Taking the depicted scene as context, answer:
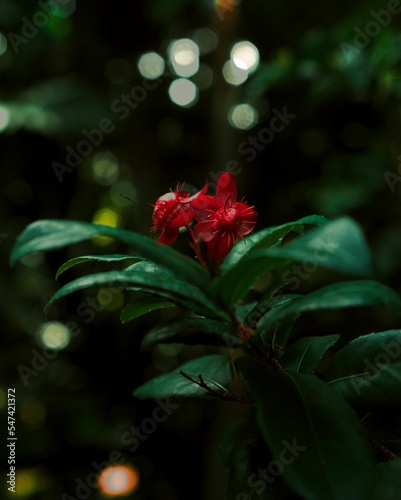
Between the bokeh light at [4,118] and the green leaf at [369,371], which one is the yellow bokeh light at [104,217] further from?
the green leaf at [369,371]

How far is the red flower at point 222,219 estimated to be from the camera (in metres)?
0.68

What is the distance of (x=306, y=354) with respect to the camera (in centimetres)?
63

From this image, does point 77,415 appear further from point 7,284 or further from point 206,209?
point 206,209

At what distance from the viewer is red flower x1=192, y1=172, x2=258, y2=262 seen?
681mm

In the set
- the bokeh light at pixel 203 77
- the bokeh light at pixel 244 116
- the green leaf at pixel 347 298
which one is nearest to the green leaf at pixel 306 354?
the green leaf at pixel 347 298

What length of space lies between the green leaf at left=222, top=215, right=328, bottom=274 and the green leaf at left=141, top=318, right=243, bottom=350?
8 centimetres

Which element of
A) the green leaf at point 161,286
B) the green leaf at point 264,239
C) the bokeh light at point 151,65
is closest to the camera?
the green leaf at point 161,286

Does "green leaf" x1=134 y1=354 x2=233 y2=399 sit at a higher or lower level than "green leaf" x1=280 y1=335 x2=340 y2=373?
lower

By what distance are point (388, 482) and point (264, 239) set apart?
0.86 feet
